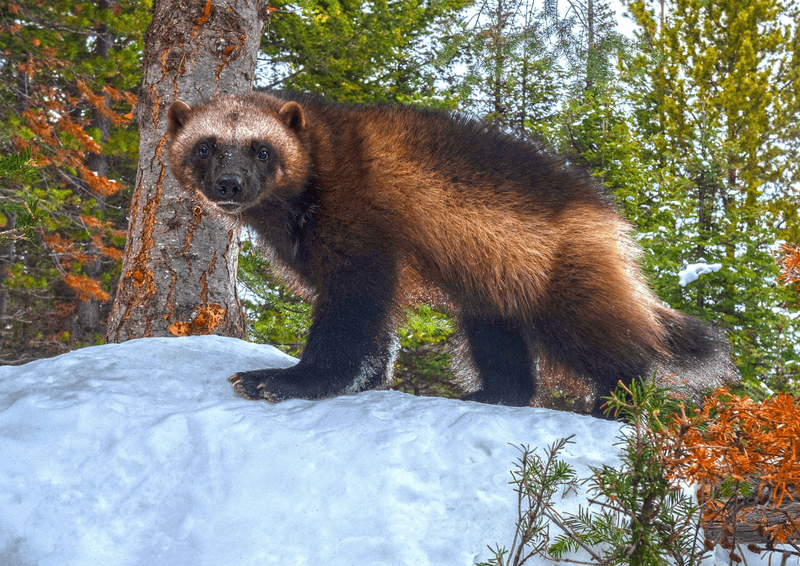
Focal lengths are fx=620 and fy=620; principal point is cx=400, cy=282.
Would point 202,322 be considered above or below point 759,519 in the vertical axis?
above

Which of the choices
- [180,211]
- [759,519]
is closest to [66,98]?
[180,211]

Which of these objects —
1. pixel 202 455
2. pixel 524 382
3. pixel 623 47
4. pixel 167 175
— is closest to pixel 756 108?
pixel 623 47

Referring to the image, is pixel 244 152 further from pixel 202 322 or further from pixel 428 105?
pixel 428 105

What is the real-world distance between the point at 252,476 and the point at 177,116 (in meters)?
2.05

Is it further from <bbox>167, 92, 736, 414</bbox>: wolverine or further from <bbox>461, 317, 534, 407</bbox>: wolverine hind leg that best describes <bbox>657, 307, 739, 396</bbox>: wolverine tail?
<bbox>461, 317, 534, 407</bbox>: wolverine hind leg

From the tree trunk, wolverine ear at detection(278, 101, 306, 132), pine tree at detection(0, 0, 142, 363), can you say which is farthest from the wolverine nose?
pine tree at detection(0, 0, 142, 363)

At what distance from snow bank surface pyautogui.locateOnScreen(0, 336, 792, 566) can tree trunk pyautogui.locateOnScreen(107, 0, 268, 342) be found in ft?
4.37

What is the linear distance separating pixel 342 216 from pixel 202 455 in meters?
1.29

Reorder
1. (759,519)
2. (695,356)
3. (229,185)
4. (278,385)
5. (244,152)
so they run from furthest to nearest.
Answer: (695,356) < (244,152) < (229,185) < (278,385) < (759,519)

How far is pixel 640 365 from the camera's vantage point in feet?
9.91

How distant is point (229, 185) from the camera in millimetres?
2814

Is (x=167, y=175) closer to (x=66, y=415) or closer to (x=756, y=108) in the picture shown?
(x=66, y=415)

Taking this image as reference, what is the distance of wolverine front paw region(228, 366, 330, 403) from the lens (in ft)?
8.67

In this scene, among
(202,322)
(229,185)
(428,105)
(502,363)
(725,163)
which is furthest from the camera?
(725,163)
